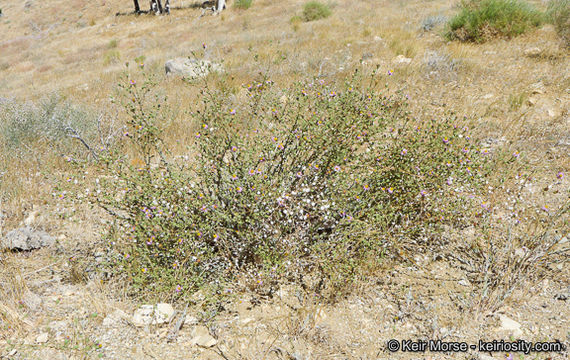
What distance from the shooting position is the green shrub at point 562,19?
22.2 ft

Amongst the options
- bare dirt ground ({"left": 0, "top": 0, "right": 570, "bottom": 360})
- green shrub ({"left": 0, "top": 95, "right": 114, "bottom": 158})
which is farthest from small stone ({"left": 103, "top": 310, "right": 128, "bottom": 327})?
green shrub ({"left": 0, "top": 95, "right": 114, "bottom": 158})

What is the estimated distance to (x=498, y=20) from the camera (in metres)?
7.56

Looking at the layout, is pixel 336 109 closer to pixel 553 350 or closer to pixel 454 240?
pixel 454 240

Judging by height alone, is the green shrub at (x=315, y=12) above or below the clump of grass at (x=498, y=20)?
above

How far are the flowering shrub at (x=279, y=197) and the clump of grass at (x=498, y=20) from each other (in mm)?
6404

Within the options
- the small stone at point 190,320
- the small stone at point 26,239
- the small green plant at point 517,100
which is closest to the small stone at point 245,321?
the small stone at point 190,320

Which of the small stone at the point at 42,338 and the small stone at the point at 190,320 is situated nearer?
the small stone at the point at 42,338

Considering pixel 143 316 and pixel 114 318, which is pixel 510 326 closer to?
pixel 143 316

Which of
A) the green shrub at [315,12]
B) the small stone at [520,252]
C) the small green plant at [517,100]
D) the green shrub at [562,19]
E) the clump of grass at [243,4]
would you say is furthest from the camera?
the clump of grass at [243,4]

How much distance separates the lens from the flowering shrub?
2.65 meters

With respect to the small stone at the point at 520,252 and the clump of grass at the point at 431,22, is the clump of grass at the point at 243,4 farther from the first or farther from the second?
the small stone at the point at 520,252

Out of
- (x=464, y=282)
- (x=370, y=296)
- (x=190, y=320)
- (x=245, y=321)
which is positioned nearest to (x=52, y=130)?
(x=190, y=320)

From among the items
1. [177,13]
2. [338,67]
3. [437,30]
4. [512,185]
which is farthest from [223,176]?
[177,13]

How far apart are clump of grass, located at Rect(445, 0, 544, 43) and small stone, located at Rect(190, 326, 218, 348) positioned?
28.2 feet
